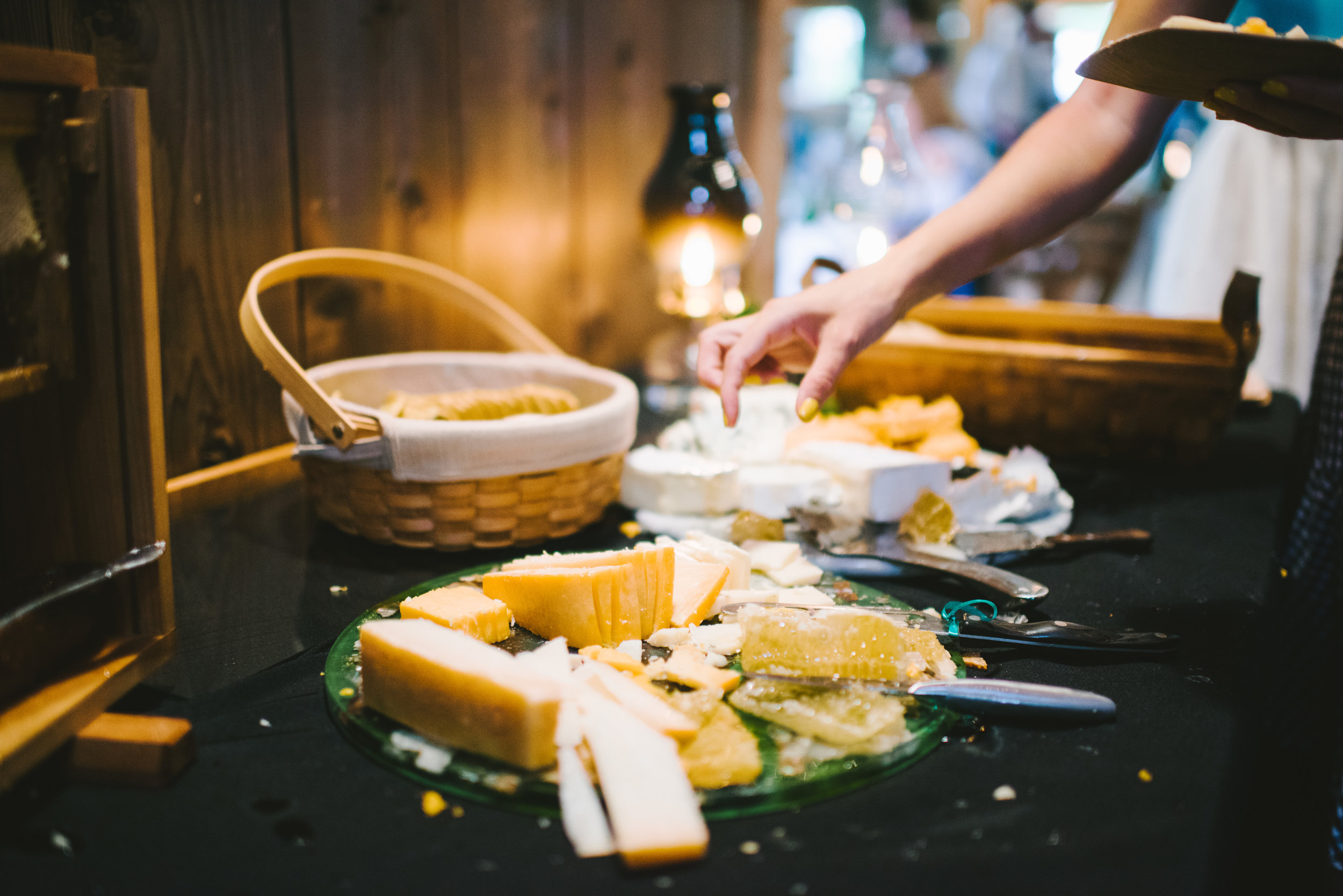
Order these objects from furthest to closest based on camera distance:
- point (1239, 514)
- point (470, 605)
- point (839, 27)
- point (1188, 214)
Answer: point (839, 27), point (1188, 214), point (1239, 514), point (470, 605)

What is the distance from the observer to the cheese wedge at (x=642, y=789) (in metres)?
0.54

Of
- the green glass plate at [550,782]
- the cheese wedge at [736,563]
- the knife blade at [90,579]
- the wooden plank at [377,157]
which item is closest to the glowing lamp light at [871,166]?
the wooden plank at [377,157]

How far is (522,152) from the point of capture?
1883 millimetres

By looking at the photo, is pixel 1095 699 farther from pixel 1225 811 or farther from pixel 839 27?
pixel 839 27

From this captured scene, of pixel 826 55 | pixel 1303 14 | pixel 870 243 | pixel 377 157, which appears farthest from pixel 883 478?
pixel 826 55

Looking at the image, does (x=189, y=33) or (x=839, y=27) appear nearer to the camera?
(x=189, y=33)

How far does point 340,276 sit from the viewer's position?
1.47 metres

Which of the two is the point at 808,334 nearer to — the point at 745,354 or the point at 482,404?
the point at 745,354

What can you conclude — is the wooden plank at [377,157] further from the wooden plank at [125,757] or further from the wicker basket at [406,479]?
the wooden plank at [125,757]

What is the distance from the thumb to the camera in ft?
3.32

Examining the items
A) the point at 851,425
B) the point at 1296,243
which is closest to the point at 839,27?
the point at 1296,243

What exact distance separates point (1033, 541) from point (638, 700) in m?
0.63

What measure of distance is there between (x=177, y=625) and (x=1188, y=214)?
308 cm

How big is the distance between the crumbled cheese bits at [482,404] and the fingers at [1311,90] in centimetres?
80
